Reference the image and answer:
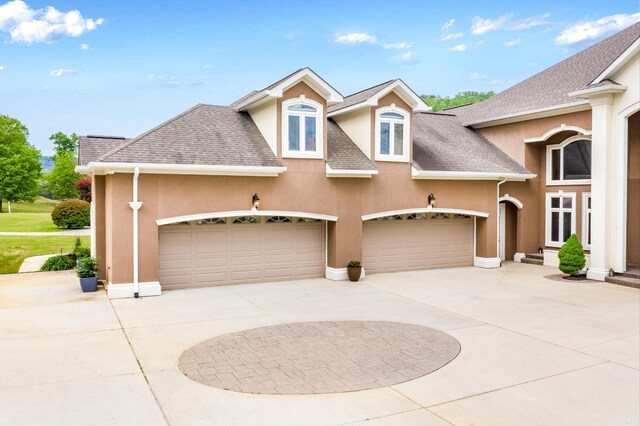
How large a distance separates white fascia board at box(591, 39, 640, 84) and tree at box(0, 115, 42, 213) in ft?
169

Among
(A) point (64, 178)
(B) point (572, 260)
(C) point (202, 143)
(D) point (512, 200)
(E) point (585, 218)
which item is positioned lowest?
(B) point (572, 260)

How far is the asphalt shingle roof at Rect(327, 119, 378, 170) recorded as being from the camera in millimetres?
15180

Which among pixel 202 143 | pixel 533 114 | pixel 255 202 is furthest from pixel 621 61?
pixel 202 143

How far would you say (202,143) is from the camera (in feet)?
47.0

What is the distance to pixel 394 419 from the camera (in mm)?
5812

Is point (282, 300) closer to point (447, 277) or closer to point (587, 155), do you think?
point (447, 277)

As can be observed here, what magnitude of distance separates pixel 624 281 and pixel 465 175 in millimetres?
5778

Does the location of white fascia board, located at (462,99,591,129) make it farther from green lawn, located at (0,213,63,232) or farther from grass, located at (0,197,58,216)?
grass, located at (0,197,58,216)

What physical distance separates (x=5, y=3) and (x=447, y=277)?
135ft

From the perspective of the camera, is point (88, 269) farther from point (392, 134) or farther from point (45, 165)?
point (45, 165)

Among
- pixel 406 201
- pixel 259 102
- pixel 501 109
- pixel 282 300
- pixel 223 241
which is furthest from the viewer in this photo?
pixel 501 109

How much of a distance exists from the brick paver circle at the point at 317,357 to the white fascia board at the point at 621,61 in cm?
1068

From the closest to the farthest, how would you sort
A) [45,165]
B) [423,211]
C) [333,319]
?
[333,319], [423,211], [45,165]

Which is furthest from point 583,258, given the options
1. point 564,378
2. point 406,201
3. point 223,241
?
point 223,241
